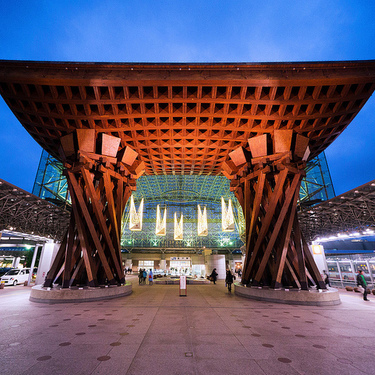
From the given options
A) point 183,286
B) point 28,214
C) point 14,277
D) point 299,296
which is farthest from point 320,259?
point 14,277

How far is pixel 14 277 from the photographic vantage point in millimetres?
19766

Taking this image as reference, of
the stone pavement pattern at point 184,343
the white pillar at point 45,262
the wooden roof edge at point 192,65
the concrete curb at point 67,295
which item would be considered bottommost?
the stone pavement pattern at point 184,343

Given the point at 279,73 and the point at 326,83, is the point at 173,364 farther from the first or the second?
the point at 326,83

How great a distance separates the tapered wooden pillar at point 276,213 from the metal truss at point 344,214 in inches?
159

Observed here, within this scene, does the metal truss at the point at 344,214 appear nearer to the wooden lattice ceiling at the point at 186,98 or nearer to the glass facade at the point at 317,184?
the wooden lattice ceiling at the point at 186,98

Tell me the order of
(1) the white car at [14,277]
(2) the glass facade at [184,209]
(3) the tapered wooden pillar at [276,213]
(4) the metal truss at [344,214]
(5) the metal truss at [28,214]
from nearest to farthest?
(3) the tapered wooden pillar at [276,213] → (4) the metal truss at [344,214] → (5) the metal truss at [28,214] → (1) the white car at [14,277] → (2) the glass facade at [184,209]

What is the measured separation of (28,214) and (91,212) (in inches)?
347

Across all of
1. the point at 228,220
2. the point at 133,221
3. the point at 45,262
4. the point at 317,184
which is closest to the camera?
the point at 45,262

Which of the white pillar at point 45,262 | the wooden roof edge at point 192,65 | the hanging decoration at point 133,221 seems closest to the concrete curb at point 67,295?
the hanging decoration at point 133,221

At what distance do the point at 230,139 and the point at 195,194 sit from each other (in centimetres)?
3581

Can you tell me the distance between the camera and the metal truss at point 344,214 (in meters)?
13.5

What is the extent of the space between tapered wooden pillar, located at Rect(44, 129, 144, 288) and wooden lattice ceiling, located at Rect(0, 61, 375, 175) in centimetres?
112

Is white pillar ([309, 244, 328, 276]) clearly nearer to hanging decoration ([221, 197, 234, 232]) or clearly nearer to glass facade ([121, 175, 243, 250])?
hanging decoration ([221, 197, 234, 232])

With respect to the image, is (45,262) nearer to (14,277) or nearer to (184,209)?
(14,277)
